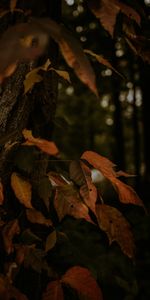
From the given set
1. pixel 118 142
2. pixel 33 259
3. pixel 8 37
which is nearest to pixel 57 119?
pixel 33 259

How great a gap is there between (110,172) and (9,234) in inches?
15.5

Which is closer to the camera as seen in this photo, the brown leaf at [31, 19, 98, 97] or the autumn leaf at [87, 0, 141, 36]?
the brown leaf at [31, 19, 98, 97]

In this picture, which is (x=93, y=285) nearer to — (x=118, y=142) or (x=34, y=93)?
(x=34, y=93)

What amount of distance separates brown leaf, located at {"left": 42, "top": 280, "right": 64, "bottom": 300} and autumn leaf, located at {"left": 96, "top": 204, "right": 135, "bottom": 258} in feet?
0.71

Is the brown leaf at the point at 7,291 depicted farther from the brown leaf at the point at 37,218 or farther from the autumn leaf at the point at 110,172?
the autumn leaf at the point at 110,172

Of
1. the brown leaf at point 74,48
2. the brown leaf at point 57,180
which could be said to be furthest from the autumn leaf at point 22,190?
the brown leaf at point 74,48

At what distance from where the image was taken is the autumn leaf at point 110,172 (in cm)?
99

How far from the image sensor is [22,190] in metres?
1.03

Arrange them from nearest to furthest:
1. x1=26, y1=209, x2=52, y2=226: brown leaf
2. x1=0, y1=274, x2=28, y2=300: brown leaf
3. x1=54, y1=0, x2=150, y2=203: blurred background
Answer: x1=0, y1=274, x2=28, y2=300: brown leaf < x1=26, y1=209, x2=52, y2=226: brown leaf < x1=54, y1=0, x2=150, y2=203: blurred background

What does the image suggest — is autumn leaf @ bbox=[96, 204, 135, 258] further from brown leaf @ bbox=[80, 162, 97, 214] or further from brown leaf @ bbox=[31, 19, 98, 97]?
brown leaf @ bbox=[31, 19, 98, 97]

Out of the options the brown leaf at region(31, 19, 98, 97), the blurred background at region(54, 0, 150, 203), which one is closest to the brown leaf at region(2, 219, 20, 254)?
the brown leaf at region(31, 19, 98, 97)

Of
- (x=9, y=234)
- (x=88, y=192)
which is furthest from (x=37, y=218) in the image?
(x=88, y=192)

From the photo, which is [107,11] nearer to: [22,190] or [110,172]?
[110,172]

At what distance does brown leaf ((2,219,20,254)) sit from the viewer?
3.44 ft
